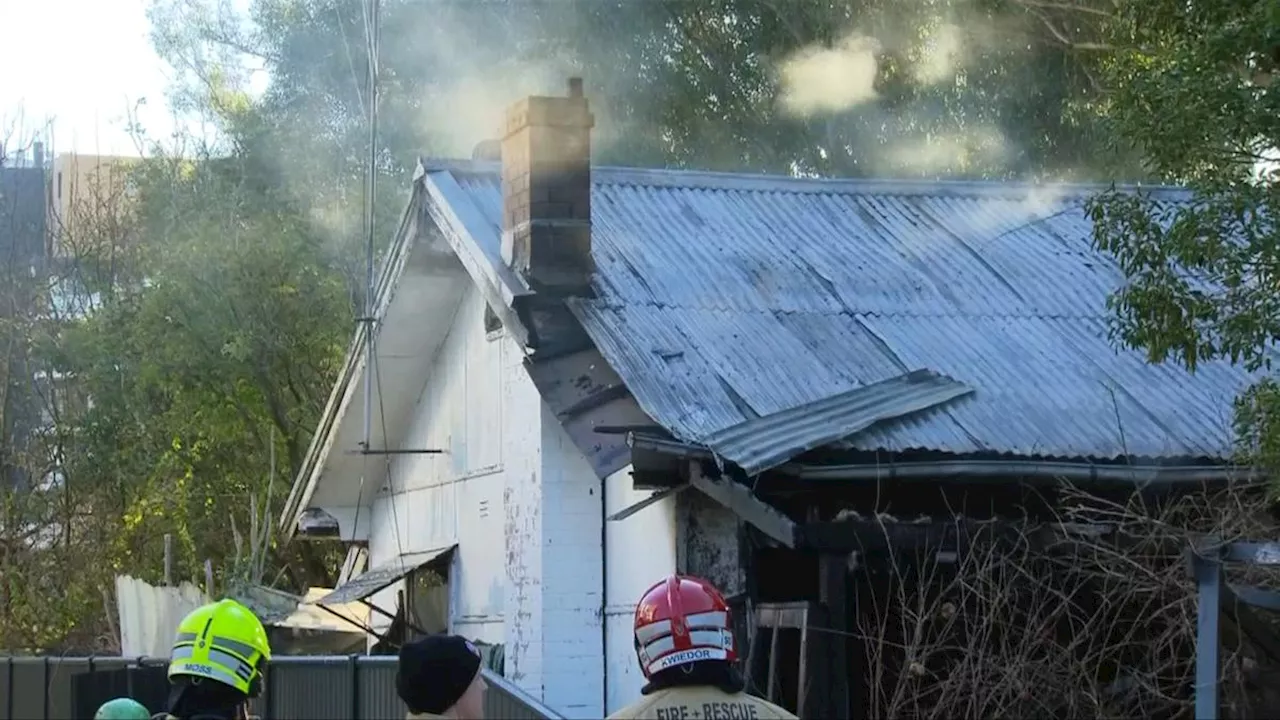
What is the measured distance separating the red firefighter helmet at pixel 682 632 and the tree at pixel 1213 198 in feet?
12.0

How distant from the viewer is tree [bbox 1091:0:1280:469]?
297 inches

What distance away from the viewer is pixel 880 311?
40.3 feet

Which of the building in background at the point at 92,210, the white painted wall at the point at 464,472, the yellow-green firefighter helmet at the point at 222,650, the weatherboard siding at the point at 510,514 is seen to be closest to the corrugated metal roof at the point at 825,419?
the weatherboard siding at the point at 510,514

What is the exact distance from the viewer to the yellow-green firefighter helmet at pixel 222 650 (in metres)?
4.84

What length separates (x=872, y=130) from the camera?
25.2m

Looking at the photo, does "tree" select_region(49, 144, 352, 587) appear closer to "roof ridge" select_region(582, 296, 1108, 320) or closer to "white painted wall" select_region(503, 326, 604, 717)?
"white painted wall" select_region(503, 326, 604, 717)

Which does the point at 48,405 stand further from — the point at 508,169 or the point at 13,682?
the point at 508,169

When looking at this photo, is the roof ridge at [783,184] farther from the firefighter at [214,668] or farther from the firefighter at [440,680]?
the firefighter at [440,680]

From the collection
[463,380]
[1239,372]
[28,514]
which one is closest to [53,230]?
[28,514]

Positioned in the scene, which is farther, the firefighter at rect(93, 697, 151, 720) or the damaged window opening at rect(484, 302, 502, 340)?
the damaged window opening at rect(484, 302, 502, 340)

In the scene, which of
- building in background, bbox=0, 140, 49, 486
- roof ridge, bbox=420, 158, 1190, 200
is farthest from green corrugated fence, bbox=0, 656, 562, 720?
building in background, bbox=0, 140, 49, 486

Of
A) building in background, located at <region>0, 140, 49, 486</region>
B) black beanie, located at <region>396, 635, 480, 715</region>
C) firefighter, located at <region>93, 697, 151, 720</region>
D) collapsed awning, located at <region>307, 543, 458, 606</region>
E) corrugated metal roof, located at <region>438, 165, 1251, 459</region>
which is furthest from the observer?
building in background, located at <region>0, 140, 49, 486</region>

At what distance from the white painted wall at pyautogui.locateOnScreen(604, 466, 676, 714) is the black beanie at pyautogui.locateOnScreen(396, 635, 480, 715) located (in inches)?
254

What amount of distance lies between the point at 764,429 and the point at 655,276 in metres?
2.67
